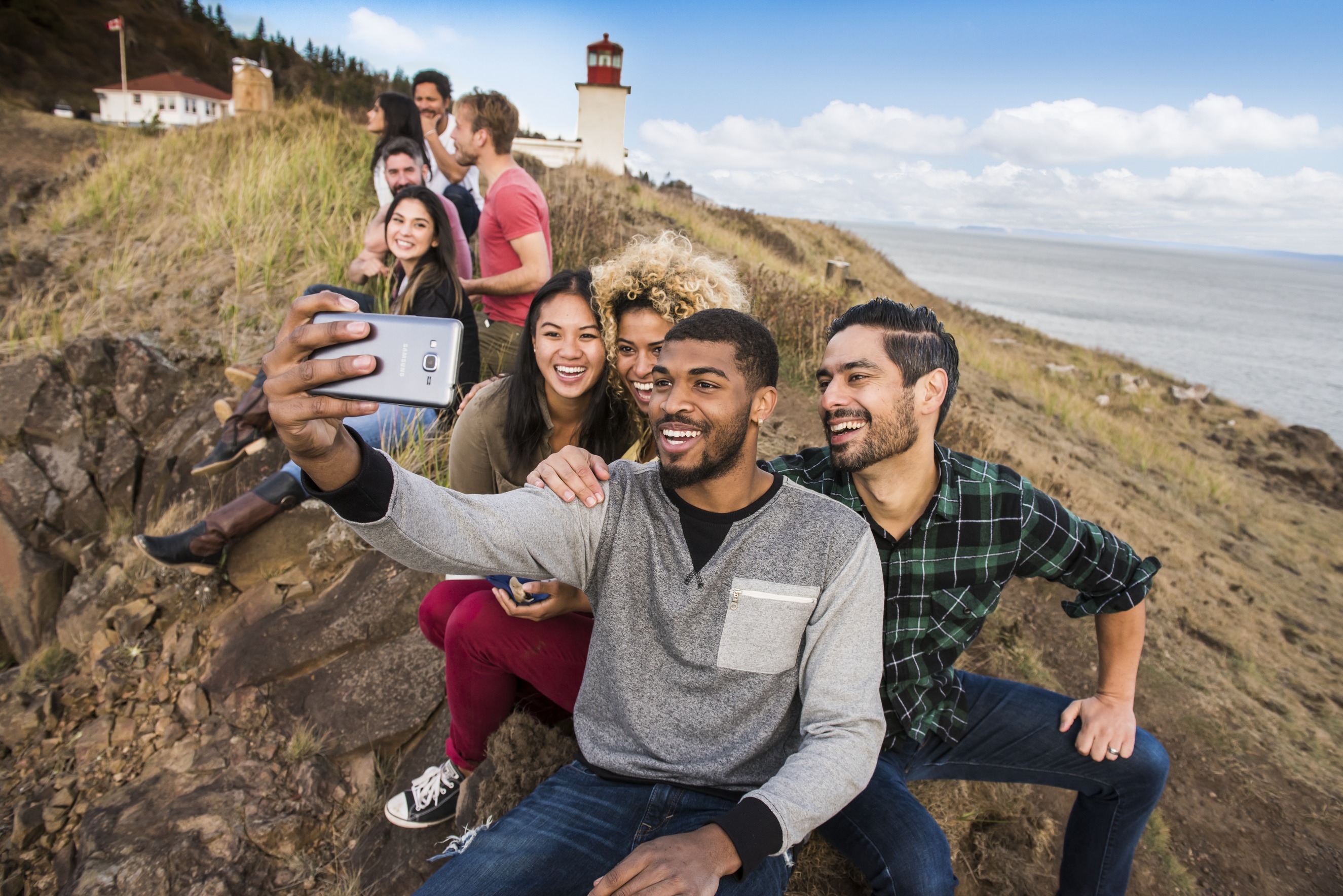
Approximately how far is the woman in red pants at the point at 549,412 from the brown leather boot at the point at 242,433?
2.24 m

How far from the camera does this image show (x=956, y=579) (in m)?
2.21

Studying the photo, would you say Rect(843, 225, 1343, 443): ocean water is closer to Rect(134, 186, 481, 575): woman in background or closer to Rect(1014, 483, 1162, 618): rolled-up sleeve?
Rect(1014, 483, 1162, 618): rolled-up sleeve

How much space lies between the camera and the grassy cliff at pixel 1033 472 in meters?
3.27

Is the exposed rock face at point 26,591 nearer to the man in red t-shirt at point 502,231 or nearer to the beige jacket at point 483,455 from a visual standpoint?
the man in red t-shirt at point 502,231

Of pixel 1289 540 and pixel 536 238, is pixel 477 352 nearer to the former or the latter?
pixel 536 238

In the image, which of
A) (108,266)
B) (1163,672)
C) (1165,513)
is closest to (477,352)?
(1163,672)

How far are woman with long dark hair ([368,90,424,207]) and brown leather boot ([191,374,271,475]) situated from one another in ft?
6.72

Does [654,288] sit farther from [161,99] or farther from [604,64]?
[161,99]

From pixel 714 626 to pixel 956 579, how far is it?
888 mm

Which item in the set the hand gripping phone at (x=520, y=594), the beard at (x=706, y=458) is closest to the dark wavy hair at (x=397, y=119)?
the hand gripping phone at (x=520, y=594)

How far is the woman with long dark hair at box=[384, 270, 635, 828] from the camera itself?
2430 mm

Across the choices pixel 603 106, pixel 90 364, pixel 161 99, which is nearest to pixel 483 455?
pixel 90 364

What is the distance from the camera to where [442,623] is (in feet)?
8.48

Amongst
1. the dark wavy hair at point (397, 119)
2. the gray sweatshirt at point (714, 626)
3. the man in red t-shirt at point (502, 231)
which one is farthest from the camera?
the dark wavy hair at point (397, 119)
